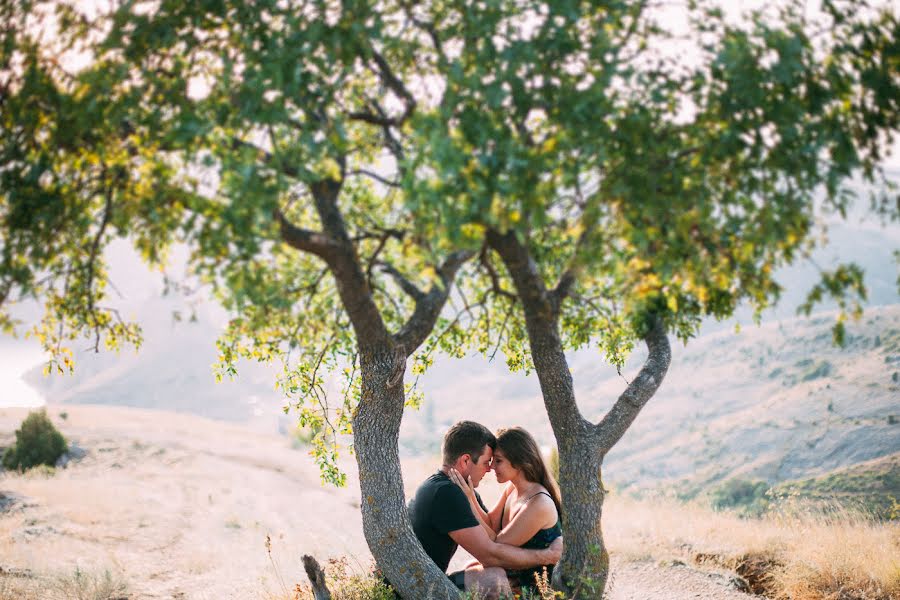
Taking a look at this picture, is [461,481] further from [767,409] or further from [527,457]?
[767,409]

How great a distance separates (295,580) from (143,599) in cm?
200

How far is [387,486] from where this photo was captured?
19.6 ft

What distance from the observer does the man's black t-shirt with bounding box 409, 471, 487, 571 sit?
5961 millimetres

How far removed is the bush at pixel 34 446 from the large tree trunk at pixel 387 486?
62.2 ft

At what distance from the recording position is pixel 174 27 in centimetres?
455

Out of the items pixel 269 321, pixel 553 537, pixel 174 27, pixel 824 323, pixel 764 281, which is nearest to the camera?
pixel 764 281

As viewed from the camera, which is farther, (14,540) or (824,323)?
(824,323)

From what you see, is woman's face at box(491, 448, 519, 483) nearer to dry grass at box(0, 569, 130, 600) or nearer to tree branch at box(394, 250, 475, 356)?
tree branch at box(394, 250, 475, 356)

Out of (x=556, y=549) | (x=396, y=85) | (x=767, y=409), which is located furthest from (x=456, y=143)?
(x=767, y=409)

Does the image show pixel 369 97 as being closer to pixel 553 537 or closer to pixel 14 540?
pixel 553 537

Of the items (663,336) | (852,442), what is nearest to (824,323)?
(852,442)

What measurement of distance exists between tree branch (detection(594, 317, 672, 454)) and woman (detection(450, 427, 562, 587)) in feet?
2.26

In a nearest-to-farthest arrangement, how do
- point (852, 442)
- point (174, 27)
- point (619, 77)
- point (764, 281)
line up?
point (619, 77) → point (764, 281) → point (174, 27) → point (852, 442)

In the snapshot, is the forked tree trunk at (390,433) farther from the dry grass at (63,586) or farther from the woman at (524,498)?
the dry grass at (63,586)
